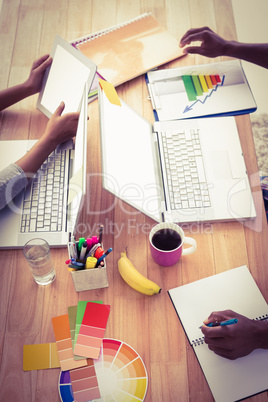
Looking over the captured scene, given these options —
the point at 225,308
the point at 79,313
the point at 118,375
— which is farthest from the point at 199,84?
the point at 118,375

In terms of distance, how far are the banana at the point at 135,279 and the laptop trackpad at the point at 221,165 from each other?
410 millimetres

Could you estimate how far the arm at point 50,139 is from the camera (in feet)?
3.67

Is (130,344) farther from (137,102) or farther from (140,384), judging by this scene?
(137,102)

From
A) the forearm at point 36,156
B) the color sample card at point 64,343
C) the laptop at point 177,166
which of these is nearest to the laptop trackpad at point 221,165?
the laptop at point 177,166

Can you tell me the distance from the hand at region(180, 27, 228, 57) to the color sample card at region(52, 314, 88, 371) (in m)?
1.05

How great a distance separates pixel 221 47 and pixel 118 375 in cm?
116

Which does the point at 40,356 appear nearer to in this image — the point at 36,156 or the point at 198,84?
the point at 36,156

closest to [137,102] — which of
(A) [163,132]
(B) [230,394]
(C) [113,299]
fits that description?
(A) [163,132]

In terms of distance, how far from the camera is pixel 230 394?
0.82 m

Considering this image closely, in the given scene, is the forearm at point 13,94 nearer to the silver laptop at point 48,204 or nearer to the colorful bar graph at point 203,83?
the silver laptop at point 48,204

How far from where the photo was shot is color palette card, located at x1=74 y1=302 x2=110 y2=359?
2.88 feet

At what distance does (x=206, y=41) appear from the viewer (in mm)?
1321

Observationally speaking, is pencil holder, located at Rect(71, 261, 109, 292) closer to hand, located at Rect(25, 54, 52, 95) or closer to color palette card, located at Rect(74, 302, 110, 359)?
color palette card, located at Rect(74, 302, 110, 359)

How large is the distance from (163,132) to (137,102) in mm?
170
